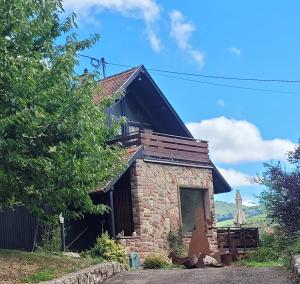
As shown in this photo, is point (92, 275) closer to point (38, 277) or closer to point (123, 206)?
point (38, 277)

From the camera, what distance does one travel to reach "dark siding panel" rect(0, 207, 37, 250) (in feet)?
60.4

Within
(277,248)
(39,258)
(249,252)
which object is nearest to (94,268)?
(39,258)

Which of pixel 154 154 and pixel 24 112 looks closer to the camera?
pixel 24 112

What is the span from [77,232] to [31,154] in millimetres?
9701

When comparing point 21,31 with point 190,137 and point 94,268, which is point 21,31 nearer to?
point 94,268

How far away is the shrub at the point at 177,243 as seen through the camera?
810 inches

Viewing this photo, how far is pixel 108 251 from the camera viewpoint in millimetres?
17891

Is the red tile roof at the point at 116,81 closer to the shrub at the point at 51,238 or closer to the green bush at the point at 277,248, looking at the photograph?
the shrub at the point at 51,238

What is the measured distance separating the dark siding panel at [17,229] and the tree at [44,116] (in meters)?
5.60

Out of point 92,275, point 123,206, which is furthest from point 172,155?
point 92,275

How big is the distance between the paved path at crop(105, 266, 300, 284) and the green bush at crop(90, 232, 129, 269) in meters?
3.31

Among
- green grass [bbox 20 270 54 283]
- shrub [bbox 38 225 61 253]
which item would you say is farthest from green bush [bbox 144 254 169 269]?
green grass [bbox 20 270 54 283]

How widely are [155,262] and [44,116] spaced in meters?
9.31

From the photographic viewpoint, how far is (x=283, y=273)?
12102mm
